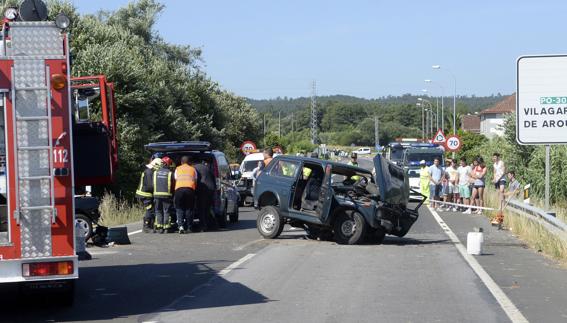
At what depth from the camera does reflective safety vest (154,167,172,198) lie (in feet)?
64.8

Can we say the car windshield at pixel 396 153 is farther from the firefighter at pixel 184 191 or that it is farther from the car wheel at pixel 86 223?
the car wheel at pixel 86 223

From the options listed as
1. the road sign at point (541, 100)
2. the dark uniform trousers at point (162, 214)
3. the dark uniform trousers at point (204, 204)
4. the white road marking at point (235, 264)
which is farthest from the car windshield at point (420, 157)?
the white road marking at point (235, 264)

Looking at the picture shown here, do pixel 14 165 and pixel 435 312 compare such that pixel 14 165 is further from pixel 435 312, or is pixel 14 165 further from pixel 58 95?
pixel 435 312

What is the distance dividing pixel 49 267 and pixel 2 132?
1.48m

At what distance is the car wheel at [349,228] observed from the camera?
17.4 m

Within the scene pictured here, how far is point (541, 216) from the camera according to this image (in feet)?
58.6

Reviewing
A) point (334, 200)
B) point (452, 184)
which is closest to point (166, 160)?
point (334, 200)

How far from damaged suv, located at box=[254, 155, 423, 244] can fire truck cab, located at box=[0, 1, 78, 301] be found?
9.25 m

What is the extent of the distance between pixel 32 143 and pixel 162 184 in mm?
11125

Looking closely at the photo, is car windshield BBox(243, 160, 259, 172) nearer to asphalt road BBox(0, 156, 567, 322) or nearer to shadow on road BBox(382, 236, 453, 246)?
shadow on road BBox(382, 236, 453, 246)

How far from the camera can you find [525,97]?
1716 cm

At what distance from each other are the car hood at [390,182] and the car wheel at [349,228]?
2.13 ft

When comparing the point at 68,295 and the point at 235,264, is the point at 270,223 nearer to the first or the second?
the point at 235,264

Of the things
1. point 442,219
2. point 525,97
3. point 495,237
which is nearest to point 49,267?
point 525,97
